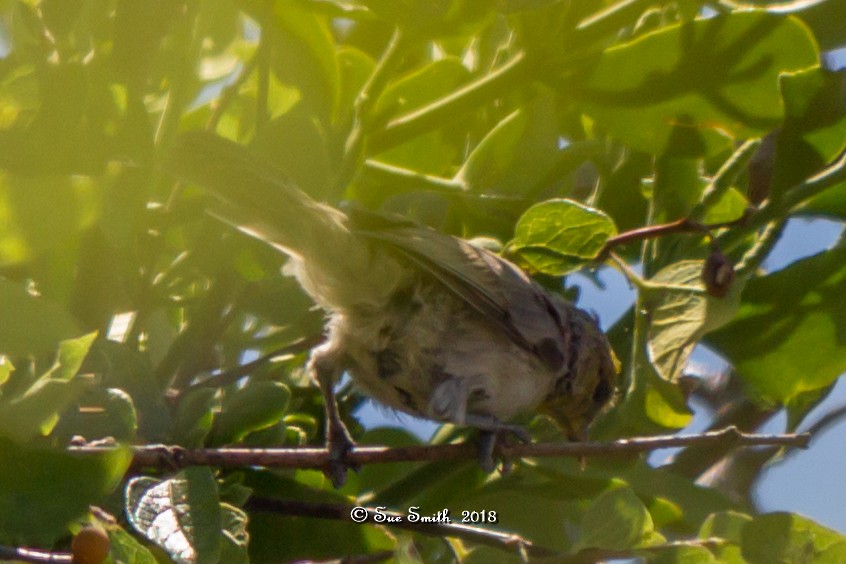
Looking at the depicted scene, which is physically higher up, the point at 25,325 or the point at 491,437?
the point at 25,325

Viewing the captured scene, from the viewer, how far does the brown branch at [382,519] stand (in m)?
1.38

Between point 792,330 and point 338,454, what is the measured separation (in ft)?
2.71

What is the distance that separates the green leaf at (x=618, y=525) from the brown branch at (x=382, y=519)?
68 mm

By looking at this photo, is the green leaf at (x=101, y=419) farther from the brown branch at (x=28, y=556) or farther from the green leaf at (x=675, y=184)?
the green leaf at (x=675, y=184)

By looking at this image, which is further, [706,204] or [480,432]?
[480,432]

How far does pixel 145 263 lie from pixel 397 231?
430mm

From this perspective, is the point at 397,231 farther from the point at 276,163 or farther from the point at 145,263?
the point at 145,263

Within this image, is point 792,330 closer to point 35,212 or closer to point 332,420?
point 332,420

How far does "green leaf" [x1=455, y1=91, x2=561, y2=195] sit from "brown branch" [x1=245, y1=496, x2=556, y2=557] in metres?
0.57

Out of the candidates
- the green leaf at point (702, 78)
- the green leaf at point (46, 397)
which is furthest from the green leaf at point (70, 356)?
the green leaf at point (702, 78)

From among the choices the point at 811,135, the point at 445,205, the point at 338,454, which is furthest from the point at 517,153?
the point at 338,454

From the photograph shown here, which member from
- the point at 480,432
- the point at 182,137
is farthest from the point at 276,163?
the point at 480,432

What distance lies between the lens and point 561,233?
1.63 meters

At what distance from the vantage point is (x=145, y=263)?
1545 mm
